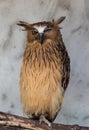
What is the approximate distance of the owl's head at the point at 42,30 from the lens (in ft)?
12.3

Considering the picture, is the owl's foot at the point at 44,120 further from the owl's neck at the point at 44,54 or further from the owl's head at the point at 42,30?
the owl's head at the point at 42,30

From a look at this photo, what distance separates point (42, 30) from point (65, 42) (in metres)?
0.44

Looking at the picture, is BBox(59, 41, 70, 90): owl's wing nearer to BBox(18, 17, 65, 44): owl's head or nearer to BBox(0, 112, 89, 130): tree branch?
BBox(18, 17, 65, 44): owl's head

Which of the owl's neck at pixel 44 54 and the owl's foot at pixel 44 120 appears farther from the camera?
the owl's neck at pixel 44 54

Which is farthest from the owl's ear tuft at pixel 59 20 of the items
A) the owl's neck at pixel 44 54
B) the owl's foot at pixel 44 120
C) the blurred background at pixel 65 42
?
the owl's foot at pixel 44 120

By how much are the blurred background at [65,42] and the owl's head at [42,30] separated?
10.0 inches

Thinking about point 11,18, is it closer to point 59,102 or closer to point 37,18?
point 37,18

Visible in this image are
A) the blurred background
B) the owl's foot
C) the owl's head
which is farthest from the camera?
the blurred background

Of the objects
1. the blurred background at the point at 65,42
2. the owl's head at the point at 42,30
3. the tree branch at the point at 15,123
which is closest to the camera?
the tree branch at the point at 15,123

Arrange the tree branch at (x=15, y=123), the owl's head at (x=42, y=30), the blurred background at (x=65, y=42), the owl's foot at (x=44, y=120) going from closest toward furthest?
the tree branch at (x=15, y=123)
the owl's foot at (x=44, y=120)
the owl's head at (x=42, y=30)
the blurred background at (x=65, y=42)

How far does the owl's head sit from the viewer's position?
3734 mm

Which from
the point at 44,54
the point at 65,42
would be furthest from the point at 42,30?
the point at 65,42

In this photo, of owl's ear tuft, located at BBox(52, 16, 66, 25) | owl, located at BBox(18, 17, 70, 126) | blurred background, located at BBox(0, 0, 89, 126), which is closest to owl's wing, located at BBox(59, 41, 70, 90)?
owl, located at BBox(18, 17, 70, 126)

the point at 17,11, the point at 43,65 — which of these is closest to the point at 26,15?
the point at 17,11
